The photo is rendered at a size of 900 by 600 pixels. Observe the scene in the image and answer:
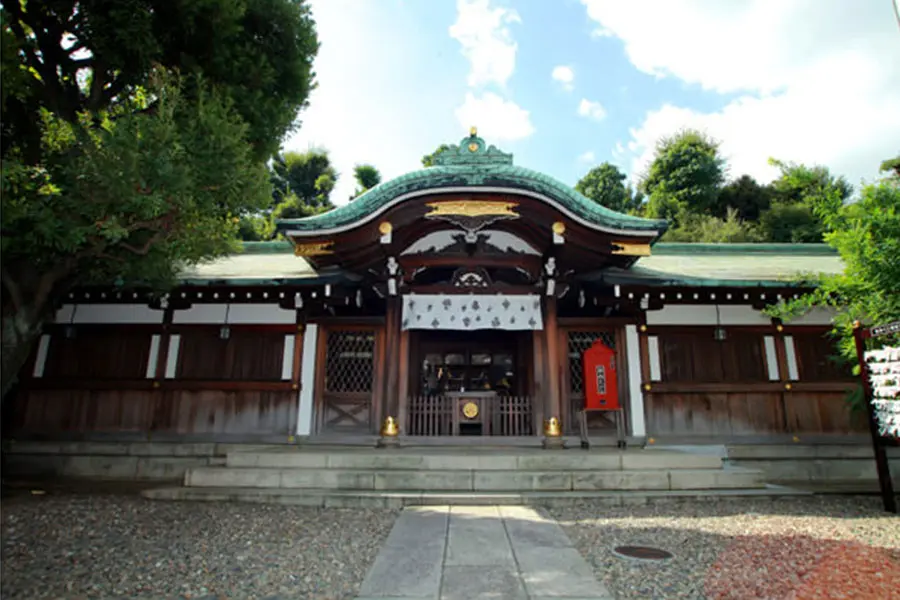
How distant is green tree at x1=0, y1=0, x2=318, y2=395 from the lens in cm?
446

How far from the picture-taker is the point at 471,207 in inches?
334

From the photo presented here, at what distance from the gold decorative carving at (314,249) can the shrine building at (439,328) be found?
0.09 ft

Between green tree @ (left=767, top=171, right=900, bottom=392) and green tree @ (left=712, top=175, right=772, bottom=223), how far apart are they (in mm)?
32630

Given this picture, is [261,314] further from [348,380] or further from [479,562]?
[479,562]

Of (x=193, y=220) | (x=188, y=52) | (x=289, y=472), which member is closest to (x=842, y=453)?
(x=289, y=472)

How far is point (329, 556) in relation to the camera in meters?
4.48

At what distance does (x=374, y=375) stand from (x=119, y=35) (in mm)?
6851

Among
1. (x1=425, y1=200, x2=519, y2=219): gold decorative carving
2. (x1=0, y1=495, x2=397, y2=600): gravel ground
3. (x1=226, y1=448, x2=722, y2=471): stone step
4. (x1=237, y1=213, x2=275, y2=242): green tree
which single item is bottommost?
(x1=0, y1=495, x2=397, y2=600): gravel ground

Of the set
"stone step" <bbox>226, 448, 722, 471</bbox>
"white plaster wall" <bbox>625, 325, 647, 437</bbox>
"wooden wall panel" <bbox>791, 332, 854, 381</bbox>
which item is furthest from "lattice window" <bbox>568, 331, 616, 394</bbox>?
"wooden wall panel" <bbox>791, 332, 854, 381</bbox>

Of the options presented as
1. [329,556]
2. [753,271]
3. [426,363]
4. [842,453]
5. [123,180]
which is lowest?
[329,556]

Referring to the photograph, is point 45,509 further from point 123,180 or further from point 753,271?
point 753,271

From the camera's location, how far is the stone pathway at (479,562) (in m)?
3.56

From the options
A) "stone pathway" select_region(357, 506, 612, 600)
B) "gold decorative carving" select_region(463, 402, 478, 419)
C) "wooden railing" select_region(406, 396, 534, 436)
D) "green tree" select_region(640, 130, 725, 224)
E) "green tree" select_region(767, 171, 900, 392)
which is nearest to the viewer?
"stone pathway" select_region(357, 506, 612, 600)

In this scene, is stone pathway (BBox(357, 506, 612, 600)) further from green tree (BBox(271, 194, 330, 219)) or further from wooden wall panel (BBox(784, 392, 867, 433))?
green tree (BBox(271, 194, 330, 219))
